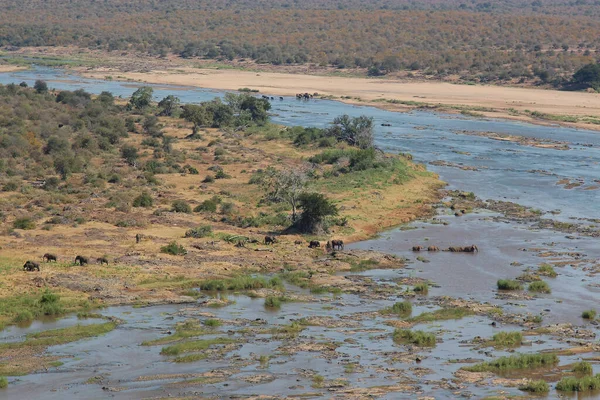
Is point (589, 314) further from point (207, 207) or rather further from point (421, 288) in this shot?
point (207, 207)

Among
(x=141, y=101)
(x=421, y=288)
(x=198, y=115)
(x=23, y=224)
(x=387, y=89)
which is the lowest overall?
(x=421, y=288)

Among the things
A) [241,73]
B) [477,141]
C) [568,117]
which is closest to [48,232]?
[477,141]

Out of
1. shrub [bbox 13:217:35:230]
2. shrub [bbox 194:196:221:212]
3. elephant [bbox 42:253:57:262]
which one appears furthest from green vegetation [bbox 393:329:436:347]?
shrub [bbox 13:217:35:230]

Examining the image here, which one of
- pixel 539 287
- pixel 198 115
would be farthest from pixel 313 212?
pixel 198 115

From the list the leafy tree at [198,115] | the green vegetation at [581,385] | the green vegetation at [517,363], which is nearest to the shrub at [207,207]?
the green vegetation at [517,363]

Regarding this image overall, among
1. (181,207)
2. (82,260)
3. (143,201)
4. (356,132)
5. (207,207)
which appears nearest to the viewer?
(82,260)

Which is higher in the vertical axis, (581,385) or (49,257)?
(49,257)

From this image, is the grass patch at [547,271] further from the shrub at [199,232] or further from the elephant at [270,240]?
the shrub at [199,232]
